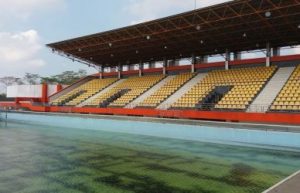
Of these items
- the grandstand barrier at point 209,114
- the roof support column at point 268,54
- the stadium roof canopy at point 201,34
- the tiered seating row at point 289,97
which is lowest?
the grandstand barrier at point 209,114

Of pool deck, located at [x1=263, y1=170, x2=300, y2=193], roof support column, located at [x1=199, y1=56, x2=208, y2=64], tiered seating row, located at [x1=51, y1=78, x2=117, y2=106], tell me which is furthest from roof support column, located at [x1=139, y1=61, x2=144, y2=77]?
pool deck, located at [x1=263, y1=170, x2=300, y2=193]

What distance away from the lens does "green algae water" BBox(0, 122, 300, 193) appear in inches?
355

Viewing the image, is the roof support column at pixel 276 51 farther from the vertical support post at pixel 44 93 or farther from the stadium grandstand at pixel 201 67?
the vertical support post at pixel 44 93

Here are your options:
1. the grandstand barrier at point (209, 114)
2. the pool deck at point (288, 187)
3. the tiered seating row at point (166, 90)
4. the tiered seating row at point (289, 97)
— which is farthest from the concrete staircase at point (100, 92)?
the pool deck at point (288, 187)

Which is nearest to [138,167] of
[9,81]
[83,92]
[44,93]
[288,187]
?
[288,187]

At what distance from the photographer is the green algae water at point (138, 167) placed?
9016 millimetres

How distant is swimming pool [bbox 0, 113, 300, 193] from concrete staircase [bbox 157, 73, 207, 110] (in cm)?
666

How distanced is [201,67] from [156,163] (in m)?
22.4

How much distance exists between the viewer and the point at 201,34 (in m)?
28.3

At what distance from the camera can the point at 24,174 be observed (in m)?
10.2

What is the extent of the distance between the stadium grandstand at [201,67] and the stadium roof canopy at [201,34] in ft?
0.23

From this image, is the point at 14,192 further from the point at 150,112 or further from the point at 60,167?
the point at 150,112

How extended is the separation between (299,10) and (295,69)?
5.35m

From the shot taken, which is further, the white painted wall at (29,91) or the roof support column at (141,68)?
the white painted wall at (29,91)
